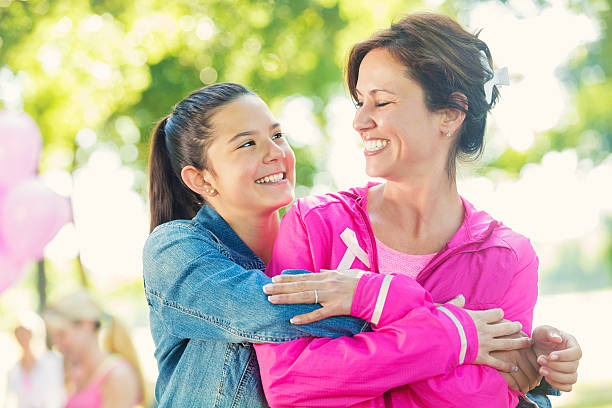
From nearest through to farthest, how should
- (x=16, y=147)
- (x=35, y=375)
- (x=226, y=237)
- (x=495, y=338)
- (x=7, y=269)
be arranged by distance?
(x=495, y=338)
(x=226, y=237)
(x=16, y=147)
(x=7, y=269)
(x=35, y=375)

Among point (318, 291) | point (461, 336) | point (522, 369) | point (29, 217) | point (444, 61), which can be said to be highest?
point (444, 61)

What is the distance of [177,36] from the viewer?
17.3 ft

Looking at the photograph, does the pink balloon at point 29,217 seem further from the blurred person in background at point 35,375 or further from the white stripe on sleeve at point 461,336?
the white stripe on sleeve at point 461,336

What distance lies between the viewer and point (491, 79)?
6.11 ft

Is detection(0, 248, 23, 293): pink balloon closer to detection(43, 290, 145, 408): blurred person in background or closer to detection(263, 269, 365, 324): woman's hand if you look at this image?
detection(43, 290, 145, 408): blurred person in background

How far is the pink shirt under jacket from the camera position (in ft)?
4.70

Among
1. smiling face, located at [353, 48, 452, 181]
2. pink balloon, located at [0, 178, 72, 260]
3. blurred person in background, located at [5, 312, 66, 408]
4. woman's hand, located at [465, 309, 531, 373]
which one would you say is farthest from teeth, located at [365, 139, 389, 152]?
Result: blurred person in background, located at [5, 312, 66, 408]

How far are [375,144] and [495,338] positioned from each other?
0.59m

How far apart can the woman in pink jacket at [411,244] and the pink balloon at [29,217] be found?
3522 millimetres

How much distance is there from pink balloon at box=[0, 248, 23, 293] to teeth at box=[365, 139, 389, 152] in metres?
3.87

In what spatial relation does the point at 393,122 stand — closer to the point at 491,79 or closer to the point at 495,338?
the point at 491,79

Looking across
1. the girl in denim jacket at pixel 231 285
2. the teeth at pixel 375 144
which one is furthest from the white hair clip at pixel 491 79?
the girl in denim jacket at pixel 231 285

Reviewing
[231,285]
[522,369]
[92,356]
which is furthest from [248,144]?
[92,356]

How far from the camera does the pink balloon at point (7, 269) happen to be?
479cm
